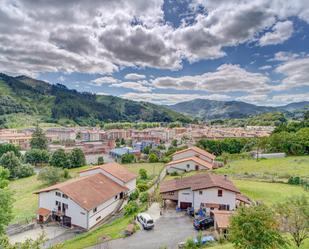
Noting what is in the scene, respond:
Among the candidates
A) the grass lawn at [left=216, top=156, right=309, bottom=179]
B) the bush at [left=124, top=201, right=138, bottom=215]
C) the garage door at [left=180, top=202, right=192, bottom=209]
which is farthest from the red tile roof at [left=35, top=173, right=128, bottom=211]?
the grass lawn at [left=216, top=156, right=309, bottom=179]

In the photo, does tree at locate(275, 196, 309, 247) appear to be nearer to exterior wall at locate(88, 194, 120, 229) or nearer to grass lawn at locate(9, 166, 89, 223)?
exterior wall at locate(88, 194, 120, 229)

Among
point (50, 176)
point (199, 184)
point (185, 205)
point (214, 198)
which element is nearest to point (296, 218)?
point (214, 198)

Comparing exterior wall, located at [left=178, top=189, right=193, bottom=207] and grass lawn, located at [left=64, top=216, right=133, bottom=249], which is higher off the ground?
exterior wall, located at [left=178, top=189, right=193, bottom=207]

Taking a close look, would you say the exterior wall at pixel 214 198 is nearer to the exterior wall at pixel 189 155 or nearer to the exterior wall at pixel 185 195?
the exterior wall at pixel 185 195

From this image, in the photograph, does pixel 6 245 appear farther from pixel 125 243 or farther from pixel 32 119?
pixel 32 119

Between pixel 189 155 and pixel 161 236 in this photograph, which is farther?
pixel 189 155

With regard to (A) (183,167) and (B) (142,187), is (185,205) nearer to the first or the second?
(B) (142,187)

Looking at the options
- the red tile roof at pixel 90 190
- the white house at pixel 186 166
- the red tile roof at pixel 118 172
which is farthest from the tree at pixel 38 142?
the red tile roof at pixel 90 190
